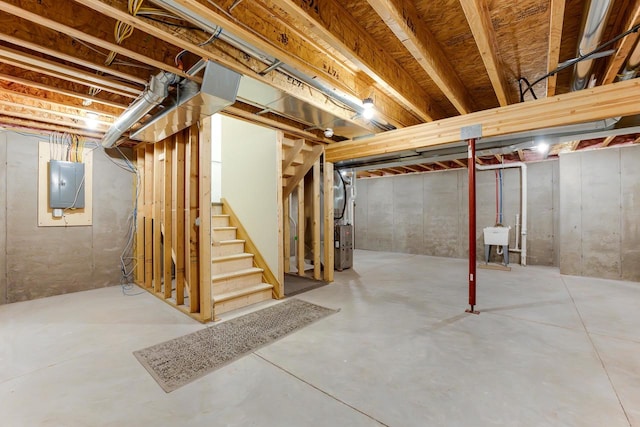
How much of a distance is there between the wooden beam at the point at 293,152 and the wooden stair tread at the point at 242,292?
1.91 metres

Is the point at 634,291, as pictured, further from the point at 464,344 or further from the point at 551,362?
the point at 464,344

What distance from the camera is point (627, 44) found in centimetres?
189

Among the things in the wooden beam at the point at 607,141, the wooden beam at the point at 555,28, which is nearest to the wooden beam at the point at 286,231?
the wooden beam at the point at 555,28

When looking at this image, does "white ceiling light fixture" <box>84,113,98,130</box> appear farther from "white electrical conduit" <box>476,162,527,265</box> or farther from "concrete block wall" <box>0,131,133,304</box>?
"white electrical conduit" <box>476,162,527,265</box>

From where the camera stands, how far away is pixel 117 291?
13.0 ft

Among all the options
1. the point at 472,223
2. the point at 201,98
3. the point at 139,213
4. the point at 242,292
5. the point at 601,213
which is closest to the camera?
the point at 201,98

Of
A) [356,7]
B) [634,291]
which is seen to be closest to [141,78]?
[356,7]

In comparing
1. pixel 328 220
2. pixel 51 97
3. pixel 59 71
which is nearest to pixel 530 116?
pixel 328 220

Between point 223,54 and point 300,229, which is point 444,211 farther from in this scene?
point 223,54

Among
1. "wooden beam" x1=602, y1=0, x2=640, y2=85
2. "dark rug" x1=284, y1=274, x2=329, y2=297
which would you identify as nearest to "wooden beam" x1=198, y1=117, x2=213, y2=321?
"dark rug" x1=284, y1=274, x2=329, y2=297

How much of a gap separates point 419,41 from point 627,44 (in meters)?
1.46

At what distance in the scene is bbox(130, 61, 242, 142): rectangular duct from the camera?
80.0 inches

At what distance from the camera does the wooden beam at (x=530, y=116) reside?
2.31m

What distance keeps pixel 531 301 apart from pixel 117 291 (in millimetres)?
5791
